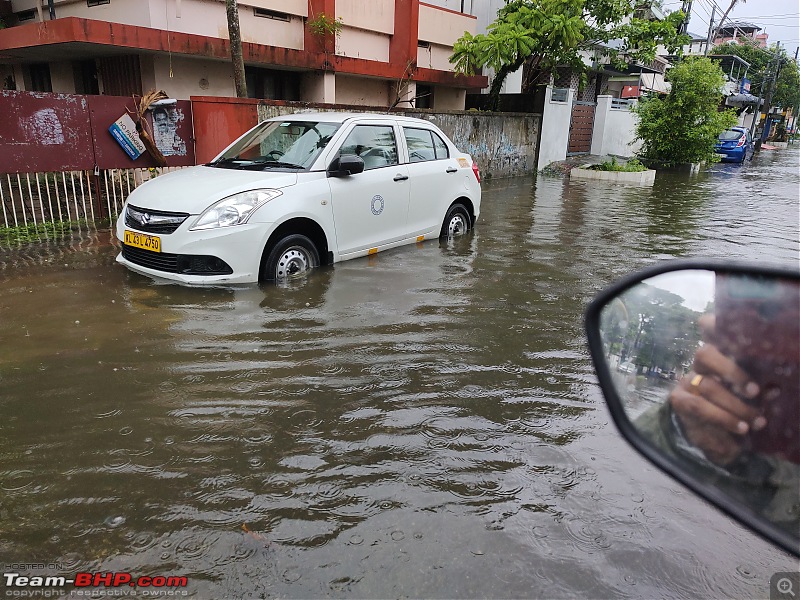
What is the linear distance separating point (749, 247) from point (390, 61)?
503 inches

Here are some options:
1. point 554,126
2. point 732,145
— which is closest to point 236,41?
point 554,126

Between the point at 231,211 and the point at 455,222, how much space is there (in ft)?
12.7

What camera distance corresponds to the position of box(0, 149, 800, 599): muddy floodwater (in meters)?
2.45

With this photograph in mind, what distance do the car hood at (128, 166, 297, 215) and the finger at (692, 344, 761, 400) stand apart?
16.6 ft

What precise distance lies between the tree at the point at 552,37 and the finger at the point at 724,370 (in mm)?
16929

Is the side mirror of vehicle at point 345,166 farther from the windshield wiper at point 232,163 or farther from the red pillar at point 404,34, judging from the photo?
the red pillar at point 404,34

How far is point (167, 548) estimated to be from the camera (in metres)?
2.50

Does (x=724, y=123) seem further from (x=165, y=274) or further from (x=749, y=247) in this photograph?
(x=165, y=274)

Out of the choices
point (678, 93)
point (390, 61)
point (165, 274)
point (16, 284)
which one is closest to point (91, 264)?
point (16, 284)

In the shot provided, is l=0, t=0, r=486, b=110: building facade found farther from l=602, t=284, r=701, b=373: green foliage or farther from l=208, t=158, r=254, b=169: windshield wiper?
l=602, t=284, r=701, b=373: green foliage

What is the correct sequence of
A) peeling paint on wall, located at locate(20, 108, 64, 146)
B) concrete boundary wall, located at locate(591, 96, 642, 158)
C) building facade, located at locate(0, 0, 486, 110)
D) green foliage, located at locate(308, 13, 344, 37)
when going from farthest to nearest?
concrete boundary wall, located at locate(591, 96, 642, 158) → green foliage, located at locate(308, 13, 344, 37) → building facade, located at locate(0, 0, 486, 110) → peeling paint on wall, located at locate(20, 108, 64, 146)

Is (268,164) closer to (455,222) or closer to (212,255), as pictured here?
(212,255)

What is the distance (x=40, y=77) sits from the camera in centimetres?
1656

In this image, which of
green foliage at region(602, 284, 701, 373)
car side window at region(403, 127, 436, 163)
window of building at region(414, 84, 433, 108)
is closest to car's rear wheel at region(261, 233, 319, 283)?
car side window at region(403, 127, 436, 163)
